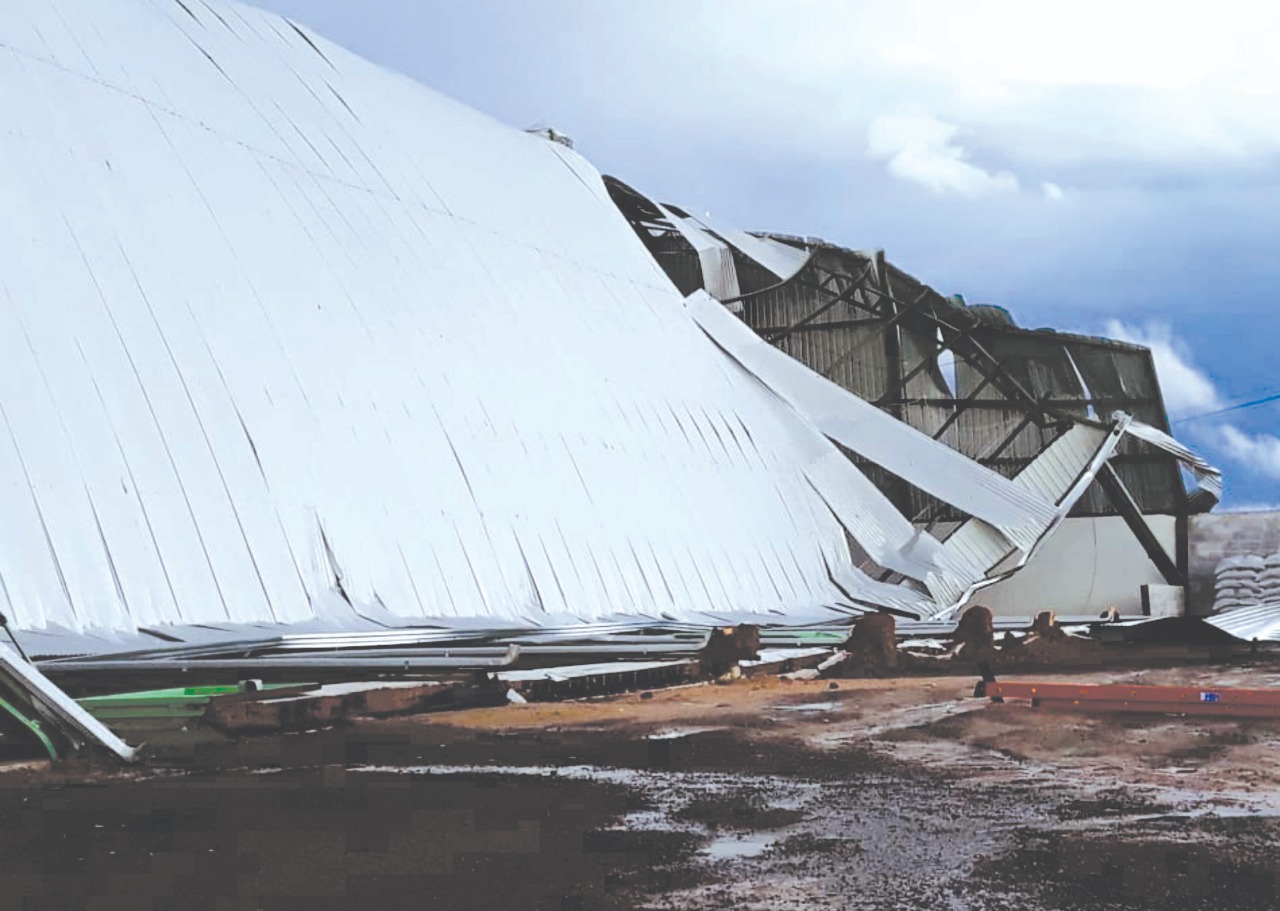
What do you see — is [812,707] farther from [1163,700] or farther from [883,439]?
[883,439]

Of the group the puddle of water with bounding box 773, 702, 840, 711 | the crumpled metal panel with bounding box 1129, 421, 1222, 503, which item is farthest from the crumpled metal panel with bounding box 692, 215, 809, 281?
the puddle of water with bounding box 773, 702, 840, 711

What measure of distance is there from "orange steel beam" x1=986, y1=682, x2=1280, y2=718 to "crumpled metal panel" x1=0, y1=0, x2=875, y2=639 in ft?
13.8

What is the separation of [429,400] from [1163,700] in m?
6.20

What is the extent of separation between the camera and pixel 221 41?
43.5ft

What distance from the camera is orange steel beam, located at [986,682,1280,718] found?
696 cm

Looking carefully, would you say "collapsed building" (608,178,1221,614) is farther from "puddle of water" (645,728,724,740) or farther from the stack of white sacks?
"puddle of water" (645,728,724,740)

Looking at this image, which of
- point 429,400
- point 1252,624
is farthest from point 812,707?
point 1252,624

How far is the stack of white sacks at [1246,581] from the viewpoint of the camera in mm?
17609

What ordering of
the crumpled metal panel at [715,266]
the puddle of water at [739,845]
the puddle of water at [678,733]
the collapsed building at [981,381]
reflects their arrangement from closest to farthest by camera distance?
the puddle of water at [739,845]
the puddle of water at [678,733]
the collapsed building at [981,381]
the crumpled metal panel at [715,266]

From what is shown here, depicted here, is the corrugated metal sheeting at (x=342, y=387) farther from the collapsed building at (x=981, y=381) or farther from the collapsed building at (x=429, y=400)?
the collapsed building at (x=981, y=381)

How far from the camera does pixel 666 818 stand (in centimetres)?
429

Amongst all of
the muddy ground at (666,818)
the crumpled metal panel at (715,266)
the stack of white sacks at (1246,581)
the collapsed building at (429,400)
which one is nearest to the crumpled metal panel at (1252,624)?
the collapsed building at (429,400)

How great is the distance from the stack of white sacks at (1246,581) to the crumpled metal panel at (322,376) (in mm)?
5762

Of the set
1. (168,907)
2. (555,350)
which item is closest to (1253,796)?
(168,907)
